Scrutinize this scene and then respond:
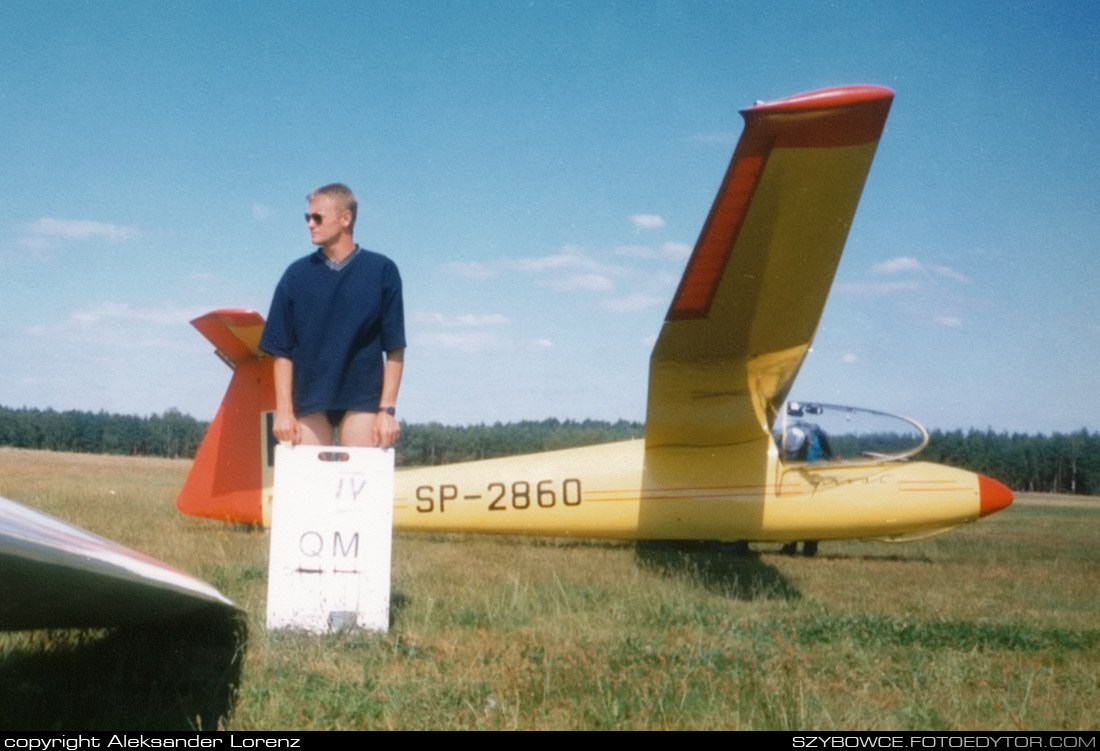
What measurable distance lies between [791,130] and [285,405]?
2.77m

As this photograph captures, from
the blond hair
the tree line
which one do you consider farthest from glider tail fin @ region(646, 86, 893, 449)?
the tree line

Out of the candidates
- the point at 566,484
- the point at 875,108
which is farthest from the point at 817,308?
the point at 566,484

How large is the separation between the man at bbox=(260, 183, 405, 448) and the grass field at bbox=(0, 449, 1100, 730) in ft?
3.00

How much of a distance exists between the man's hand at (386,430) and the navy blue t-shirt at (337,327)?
0.37ft

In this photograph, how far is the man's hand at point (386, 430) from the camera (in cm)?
343

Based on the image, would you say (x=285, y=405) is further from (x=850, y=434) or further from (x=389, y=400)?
(x=850, y=434)

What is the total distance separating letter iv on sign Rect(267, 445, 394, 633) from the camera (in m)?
3.30

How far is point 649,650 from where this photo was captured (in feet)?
10.5

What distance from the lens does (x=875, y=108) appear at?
380 cm

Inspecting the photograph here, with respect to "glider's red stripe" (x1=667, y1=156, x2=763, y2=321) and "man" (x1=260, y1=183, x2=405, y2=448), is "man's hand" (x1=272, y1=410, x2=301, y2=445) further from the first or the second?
"glider's red stripe" (x1=667, y1=156, x2=763, y2=321)

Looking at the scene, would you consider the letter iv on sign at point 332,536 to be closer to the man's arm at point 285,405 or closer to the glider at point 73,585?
the man's arm at point 285,405

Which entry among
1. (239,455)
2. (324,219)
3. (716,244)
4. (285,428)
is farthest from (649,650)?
(239,455)
